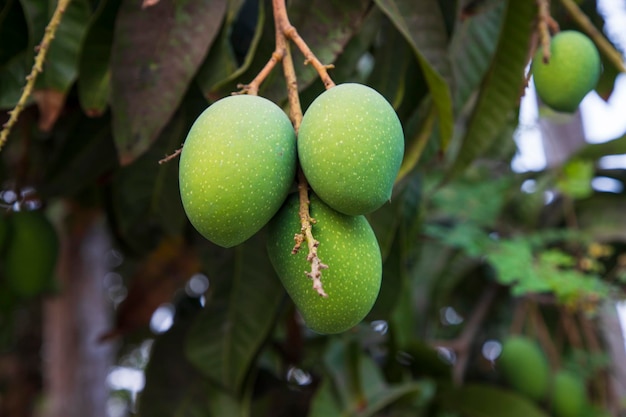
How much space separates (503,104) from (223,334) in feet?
2.24

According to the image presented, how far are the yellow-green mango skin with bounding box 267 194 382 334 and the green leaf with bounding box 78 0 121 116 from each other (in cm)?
51

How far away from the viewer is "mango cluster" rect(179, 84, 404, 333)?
68 cm

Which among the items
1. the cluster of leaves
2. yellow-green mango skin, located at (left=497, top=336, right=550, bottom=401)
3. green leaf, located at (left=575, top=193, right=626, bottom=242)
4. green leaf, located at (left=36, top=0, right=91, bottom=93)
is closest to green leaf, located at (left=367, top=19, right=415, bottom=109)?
the cluster of leaves

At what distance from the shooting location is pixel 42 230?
5.14ft

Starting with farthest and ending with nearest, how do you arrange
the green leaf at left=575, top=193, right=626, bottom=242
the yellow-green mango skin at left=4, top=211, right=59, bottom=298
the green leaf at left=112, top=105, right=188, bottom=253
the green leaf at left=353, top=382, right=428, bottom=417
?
the green leaf at left=575, top=193, right=626, bottom=242 → the green leaf at left=353, top=382, right=428, bottom=417 → the yellow-green mango skin at left=4, top=211, right=59, bottom=298 → the green leaf at left=112, top=105, right=188, bottom=253

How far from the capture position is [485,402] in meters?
1.97

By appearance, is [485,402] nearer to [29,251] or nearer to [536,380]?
[536,380]

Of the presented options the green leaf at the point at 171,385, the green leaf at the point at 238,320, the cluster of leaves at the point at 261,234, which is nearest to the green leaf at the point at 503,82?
the cluster of leaves at the point at 261,234

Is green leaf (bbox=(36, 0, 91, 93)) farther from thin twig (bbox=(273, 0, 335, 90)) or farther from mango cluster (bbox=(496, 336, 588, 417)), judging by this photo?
mango cluster (bbox=(496, 336, 588, 417))

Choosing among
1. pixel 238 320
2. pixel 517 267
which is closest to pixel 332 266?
pixel 238 320

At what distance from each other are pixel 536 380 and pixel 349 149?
159 centimetres

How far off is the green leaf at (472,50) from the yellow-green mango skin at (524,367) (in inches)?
39.6

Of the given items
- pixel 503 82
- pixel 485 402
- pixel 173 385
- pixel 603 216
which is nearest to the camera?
pixel 503 82

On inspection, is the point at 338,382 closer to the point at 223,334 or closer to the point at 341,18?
the point at 223,334
